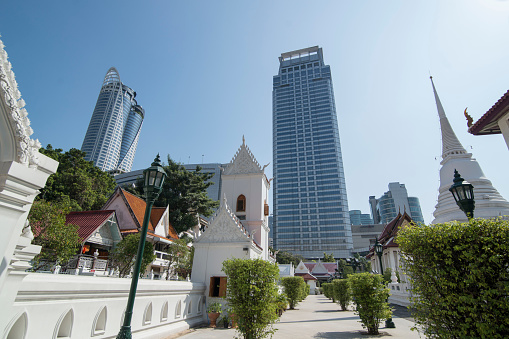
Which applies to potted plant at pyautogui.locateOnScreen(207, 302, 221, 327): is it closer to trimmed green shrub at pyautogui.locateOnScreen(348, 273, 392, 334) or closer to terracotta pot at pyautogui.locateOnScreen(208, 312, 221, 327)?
terracotta pot at pyautogui.locateOnScreen(208, 312, 221, 327)

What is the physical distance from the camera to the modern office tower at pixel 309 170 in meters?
106

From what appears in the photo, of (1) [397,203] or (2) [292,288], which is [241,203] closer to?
(2) [292,288]

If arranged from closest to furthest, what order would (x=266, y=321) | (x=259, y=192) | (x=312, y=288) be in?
(x=266, y=321) → (x=259, y=192) → (x=312, y=288)

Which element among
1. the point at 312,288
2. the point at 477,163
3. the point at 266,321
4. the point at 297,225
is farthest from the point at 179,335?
the point at 297,225

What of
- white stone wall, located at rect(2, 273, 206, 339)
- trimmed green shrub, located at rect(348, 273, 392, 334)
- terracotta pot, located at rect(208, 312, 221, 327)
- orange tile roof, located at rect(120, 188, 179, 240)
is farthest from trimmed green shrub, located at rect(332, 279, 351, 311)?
orange tile roof, located at rect(120, 188, 179, 240)

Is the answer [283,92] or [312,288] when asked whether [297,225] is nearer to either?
[312,288]

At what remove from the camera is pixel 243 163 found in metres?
21.6

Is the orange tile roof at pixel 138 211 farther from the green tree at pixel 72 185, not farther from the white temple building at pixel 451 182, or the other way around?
the white temple building at pixel 451 182

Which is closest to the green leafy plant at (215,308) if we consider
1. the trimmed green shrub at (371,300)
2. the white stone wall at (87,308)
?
the white stone wall at (87,308)

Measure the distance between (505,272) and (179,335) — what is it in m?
10.7

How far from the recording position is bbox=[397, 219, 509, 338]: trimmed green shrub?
4160 mm

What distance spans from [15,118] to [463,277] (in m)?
7.85

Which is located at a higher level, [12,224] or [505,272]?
[12,224]

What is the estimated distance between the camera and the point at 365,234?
132m
